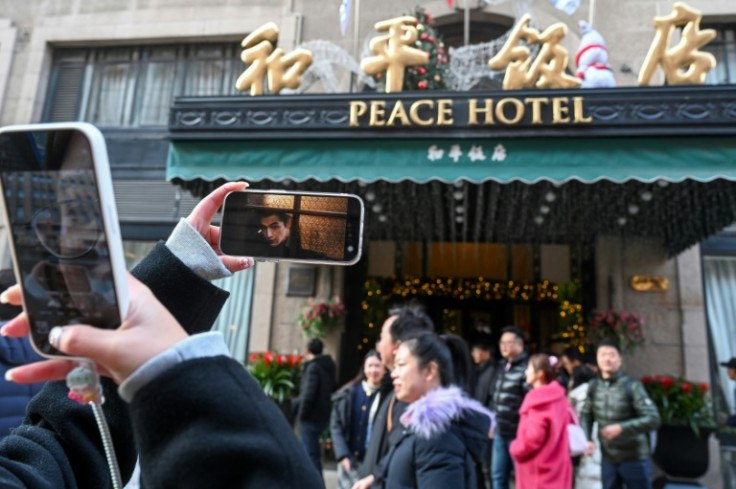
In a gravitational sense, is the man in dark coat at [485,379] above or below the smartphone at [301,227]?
below

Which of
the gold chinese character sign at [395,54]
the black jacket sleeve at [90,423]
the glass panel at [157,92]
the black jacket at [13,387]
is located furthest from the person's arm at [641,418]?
the glass panel at [157,92]

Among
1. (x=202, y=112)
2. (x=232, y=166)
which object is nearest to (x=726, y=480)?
(x=232, y=166)

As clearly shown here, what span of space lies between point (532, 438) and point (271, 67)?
5.39 m

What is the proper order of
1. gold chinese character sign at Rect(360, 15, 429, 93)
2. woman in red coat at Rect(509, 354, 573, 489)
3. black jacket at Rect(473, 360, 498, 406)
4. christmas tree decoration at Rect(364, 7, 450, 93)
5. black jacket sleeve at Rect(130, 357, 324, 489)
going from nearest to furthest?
black jacket sleeve at Rect(130, 357, 324, 489)
woman in red coat at Rect(509, 354, 573, 489)
gold chinese character sign at Rect(360, 15, 429, 93)
black jacket at Rect(473, 360, 498, 406)
christmas tree decoration at Rect(364, 7, 450, 93)

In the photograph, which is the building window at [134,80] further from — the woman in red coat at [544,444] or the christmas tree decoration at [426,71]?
the woman in red coat at [544,444]

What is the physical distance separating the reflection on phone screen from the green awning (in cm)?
536

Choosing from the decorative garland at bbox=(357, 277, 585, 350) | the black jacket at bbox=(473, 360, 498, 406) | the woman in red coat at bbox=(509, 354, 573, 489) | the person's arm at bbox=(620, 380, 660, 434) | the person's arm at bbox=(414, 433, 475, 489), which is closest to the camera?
the person's arm at bbox=(414, 433, 475, 489)

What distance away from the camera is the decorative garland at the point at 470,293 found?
32.2 ft

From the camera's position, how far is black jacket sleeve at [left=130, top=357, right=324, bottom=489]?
2.60ft

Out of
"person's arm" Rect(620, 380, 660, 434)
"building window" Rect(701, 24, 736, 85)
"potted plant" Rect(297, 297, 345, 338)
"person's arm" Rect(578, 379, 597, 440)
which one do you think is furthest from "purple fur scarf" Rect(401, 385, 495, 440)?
"building window" Rect(701, 24, 736, 85)

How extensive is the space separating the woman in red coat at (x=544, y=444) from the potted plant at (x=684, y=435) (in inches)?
118

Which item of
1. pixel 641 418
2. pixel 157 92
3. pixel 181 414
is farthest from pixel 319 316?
pixel 181 414

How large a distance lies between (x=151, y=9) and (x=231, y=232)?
1135 centimetres

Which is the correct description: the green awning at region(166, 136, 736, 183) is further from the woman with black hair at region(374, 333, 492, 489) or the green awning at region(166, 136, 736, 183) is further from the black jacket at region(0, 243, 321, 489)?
the black jacket at region(0, 243, 321, 489)
